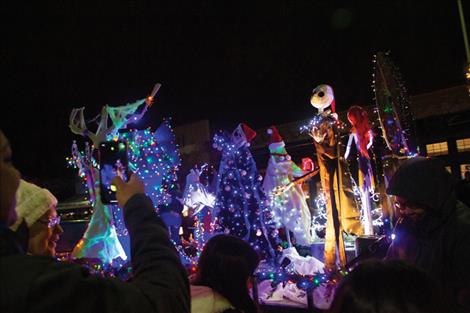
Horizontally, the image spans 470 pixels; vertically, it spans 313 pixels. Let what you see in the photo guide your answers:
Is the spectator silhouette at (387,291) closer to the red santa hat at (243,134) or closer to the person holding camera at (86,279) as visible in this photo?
the person holding camera at (86,279)

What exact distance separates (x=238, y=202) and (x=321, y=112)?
3468mm

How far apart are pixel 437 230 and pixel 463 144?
29.3 feet

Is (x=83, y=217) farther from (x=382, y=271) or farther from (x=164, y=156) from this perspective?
(x=382, y=271)

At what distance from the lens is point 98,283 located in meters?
0.86

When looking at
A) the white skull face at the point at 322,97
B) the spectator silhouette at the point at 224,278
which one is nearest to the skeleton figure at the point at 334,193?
the white skull face at the point at 322,97

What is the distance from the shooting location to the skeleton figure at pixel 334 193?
259 inches

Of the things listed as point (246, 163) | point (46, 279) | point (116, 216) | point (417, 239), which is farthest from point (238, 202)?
point (46, 279)

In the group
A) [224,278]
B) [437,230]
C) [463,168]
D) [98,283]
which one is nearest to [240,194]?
[463,168]

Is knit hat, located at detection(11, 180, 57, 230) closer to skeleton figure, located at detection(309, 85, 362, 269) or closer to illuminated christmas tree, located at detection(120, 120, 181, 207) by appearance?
skeleton figure, located at detection(309, 85, 362, 269)

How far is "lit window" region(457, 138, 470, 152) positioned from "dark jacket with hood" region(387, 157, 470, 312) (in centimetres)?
868

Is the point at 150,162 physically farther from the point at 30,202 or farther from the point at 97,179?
the point at 30,202

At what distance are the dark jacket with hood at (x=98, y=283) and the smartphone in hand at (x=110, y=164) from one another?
0.60m

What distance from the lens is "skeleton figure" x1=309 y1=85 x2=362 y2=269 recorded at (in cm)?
659

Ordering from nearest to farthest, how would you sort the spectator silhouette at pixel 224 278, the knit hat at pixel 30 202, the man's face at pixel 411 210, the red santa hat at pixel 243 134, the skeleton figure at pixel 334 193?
the knit hat at pixel 30 202, the spectator silhouette at pixel 224 278, the man's face at pixel 411 210, the skeleton figure at pixel 334 193, the red santa hat at pixel 243 134
